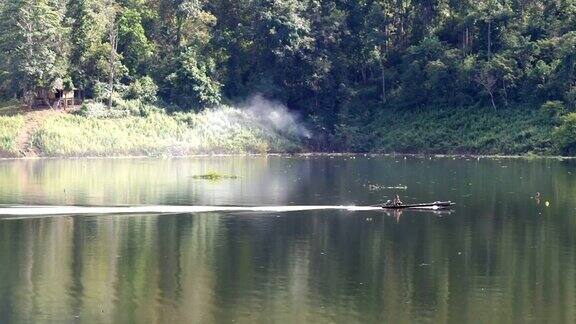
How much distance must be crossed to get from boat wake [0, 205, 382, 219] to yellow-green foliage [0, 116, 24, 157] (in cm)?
3342

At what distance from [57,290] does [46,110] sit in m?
55.7

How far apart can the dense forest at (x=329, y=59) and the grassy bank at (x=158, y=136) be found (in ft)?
6.89

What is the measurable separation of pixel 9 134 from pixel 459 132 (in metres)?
34.5

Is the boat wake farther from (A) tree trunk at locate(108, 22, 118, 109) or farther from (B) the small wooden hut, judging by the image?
(A) tree trunk at locate(108, 22, 118, 109)

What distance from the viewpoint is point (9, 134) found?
266ft

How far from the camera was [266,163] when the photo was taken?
3118 inches

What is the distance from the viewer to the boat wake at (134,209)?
47.0m

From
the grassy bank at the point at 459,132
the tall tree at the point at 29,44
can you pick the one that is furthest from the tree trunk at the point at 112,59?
the grassy bank at the point at 459,132

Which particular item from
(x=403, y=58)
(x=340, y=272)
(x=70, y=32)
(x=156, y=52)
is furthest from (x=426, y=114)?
(x=340, y=272)

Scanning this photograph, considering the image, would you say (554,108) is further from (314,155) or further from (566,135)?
(314,155)

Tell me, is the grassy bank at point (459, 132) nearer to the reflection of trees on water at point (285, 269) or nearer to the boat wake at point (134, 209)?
the boat wake at point (134, 209)

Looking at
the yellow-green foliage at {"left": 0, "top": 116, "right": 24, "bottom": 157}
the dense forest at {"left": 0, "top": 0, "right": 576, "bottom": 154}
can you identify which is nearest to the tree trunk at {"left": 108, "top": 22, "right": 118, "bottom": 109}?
the dense forest at {"left": 0, "top": 0, "right": 576, "bottom": 154}

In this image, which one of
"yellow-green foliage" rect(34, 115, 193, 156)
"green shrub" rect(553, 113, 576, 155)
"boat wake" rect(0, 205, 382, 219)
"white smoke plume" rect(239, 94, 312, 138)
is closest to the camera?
"boat wake" rect(0, 205, 382, 219)

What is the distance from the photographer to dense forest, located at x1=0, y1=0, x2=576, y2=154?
277ft
